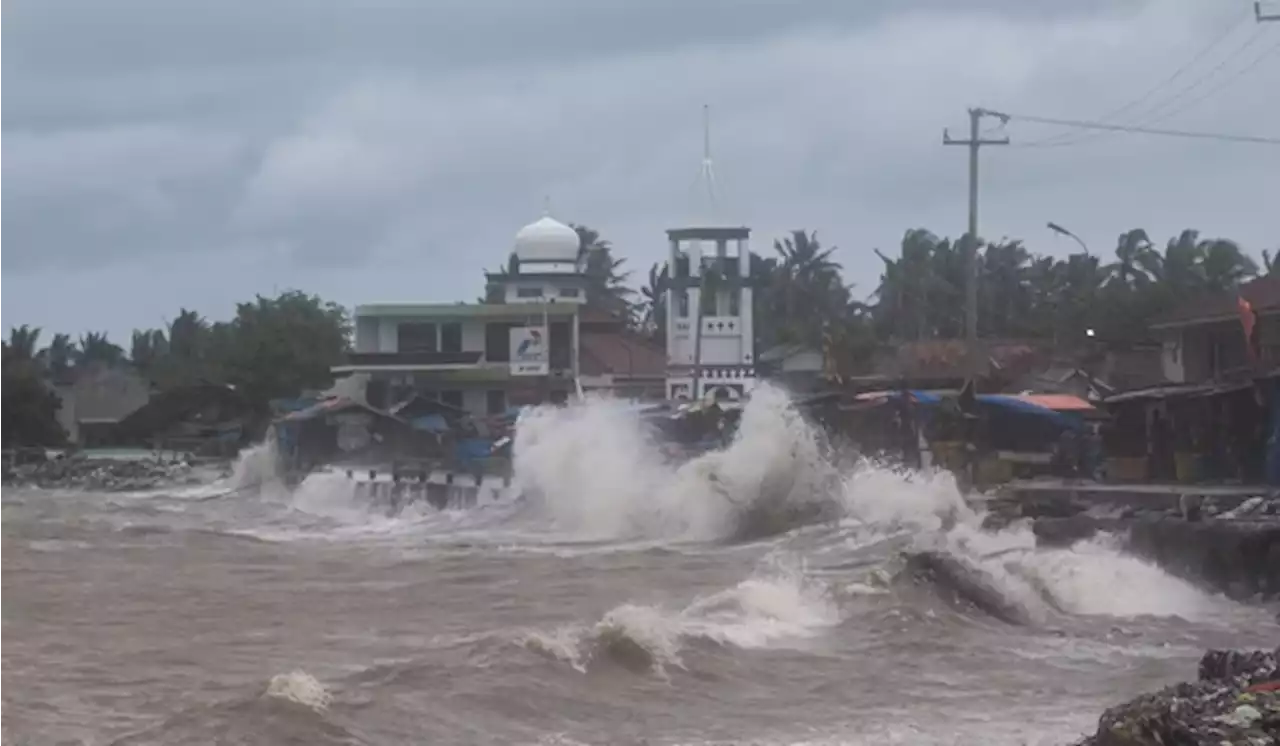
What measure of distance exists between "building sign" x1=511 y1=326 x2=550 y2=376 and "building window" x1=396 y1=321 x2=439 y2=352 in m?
3.09

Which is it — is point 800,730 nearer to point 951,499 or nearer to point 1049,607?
point 1049,607

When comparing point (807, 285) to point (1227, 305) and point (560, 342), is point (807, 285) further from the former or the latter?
point (1227, 305)

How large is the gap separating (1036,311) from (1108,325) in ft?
46.6

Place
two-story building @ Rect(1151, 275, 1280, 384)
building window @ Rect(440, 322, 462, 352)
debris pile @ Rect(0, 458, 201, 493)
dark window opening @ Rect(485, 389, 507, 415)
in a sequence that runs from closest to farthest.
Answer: two-story building @ Rect(1151, 275, 1280, 384), debris pile @ Rect(0, 458, 201, 493), dark window opening @ Rect(485, 389, 507, 415), building window @ Rect(440, 322, 462, 352)

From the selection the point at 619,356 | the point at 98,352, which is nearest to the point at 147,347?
the point at 98,352

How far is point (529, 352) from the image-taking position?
63281 mm

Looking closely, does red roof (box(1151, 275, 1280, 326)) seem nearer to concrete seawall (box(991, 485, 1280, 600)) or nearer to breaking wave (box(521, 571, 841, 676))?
concrete seawall (box(991, 485, 1280, 600))

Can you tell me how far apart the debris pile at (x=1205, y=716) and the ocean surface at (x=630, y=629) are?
211 cm

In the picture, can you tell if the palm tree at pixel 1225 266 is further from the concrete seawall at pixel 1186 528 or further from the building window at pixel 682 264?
the concrete seawall at pixel 1186 528

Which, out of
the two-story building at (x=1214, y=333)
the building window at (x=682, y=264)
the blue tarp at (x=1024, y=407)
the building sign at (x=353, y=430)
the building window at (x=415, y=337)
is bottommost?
the building sign at (x=353, y=430)

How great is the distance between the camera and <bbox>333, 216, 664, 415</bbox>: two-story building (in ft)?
207

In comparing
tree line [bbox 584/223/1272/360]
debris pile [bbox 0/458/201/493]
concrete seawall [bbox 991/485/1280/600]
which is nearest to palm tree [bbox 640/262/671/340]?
tree line [bbox 584/223/1272/360]

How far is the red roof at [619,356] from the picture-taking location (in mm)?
67188

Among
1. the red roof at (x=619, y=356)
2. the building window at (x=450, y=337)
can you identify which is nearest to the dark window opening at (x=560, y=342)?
the red roof at (x=619, y=356)
